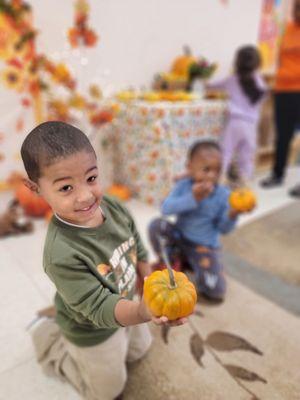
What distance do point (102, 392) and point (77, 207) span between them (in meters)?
0.51

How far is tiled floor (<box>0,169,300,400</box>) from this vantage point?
0.86 m

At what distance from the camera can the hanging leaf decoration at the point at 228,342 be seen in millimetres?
999

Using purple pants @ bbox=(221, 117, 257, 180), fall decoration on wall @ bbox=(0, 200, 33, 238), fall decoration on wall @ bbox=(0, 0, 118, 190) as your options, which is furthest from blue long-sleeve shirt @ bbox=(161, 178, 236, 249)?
purple pants @ bbox=(221, 117, 257, 180)

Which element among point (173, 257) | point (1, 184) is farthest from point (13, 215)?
point (173, 257)

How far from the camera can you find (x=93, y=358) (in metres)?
0.79

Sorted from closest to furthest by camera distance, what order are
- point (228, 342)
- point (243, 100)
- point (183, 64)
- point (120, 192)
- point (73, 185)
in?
point (73, 185) < point (228, 342) < point (120, 192) < point (243, 100) < point (183, 64)

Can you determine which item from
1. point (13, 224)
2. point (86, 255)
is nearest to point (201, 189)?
point (86, 255)

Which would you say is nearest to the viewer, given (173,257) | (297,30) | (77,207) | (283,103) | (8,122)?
(77,207)

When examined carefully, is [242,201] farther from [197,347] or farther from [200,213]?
[197,347]

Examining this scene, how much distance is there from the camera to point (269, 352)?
0.99 meters

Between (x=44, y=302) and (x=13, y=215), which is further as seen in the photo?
(x=13, y=215)

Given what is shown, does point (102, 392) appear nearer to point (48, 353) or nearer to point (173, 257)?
point (48, 353)

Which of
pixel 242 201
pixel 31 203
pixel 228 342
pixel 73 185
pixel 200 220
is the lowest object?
pixel 228 342

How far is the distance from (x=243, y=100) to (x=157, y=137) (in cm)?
79
